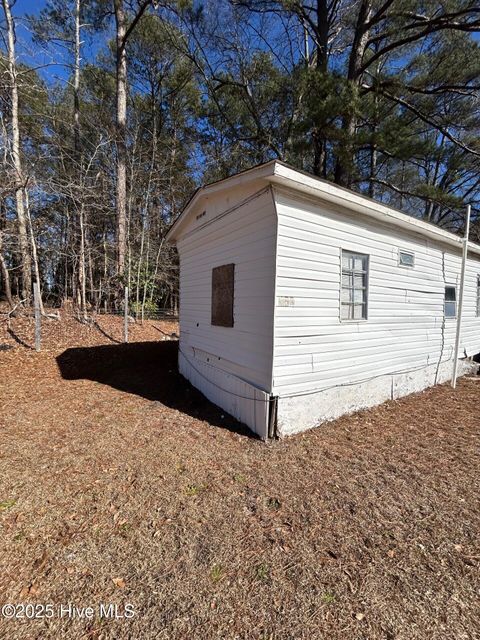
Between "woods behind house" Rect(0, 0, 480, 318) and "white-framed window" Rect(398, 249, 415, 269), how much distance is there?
3921 millimetres

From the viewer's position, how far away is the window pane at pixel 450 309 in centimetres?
707

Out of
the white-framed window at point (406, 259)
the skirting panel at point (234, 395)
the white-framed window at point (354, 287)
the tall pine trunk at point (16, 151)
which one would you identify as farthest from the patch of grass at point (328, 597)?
the tall pine trunk at point (16, 151)

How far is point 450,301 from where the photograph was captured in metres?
7.23

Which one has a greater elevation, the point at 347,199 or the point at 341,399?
the point at 347,199

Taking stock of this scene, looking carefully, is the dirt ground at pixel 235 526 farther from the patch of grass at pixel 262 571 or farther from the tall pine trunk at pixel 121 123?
the tall pine trunk at pixel 121 123

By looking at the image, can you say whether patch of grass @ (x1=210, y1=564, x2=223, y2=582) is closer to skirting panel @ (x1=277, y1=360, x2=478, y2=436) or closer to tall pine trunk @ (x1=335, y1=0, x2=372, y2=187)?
skirting panel @ (x1=277, y1=360, x2=478, y2=436)

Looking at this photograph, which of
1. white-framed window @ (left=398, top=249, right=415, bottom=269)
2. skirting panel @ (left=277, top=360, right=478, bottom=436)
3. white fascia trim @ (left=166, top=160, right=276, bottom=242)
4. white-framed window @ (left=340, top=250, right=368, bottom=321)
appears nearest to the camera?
white fascia trim @ (left=166, top=160, right=276, bottom=242)

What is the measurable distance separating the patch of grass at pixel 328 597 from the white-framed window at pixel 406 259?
5135 millimetres

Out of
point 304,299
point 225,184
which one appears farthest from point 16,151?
point 304,299

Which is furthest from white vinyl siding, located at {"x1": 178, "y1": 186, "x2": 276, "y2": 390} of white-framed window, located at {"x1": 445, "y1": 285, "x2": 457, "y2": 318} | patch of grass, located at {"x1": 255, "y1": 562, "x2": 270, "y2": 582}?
white-framed window, located at {"x1": 445, "y1": 285, "x2": 457, "y2": 318}

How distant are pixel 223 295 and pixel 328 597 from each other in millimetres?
3931

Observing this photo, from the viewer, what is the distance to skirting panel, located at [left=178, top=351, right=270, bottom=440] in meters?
4.02

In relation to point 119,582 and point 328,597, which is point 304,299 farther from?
point 119,582

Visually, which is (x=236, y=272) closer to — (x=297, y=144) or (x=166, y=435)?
(x=166, y=435)
